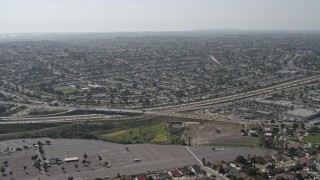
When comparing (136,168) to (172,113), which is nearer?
(136,168)

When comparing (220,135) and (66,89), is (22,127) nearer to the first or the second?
(220,135)

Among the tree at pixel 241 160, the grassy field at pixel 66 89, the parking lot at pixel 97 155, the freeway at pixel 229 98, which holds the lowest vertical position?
the grassy field at pixel 66 89

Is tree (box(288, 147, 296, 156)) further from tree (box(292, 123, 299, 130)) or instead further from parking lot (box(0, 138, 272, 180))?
tree (box(292, 123, 299, 130))

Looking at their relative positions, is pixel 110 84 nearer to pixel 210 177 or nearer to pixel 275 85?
pixel 275 85

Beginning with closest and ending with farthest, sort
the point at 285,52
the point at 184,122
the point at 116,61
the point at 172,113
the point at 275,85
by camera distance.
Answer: the point at 184,122 → the point at 172,113 → the point at 275,85 → the point at 116,61 → the point at 285,52

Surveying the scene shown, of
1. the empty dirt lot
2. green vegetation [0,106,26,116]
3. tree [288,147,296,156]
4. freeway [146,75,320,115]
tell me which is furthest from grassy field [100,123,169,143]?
green vegetation [0,106,26,116]

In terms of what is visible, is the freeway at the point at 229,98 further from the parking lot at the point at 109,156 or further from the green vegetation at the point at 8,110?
the green vegetation at the point at 8,110

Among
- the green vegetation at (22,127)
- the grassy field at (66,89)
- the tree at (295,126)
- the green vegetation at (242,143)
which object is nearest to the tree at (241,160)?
the green vegetation at (242,143)

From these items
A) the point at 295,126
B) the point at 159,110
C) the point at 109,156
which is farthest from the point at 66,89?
the point at 295,126

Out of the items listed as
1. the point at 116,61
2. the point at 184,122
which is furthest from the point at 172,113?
the point at 116,61
